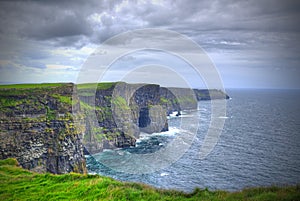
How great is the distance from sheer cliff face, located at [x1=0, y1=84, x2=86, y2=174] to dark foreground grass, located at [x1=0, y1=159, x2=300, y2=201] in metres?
28.8

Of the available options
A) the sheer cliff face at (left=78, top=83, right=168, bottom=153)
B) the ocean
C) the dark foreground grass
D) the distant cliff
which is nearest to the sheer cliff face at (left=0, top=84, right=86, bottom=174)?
the distant cliff

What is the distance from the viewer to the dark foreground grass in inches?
586

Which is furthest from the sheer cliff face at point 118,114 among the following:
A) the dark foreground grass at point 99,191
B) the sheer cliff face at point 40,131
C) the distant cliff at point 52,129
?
the dark foreground grass at point 99,191

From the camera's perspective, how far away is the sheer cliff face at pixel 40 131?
47.6 meters

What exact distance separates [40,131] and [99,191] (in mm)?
39446

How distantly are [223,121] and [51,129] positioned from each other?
96990 mm

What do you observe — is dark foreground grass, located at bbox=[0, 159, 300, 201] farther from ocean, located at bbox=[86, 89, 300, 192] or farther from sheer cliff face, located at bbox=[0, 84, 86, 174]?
A: sheer cliff face, located at bbox=[0, 84, 86, 174]

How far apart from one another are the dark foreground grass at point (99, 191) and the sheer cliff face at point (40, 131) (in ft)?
94.3

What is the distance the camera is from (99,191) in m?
17.0

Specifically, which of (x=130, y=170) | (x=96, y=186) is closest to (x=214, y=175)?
(x=130, y=170)

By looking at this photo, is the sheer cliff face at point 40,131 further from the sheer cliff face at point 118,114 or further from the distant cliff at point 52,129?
the sheer cliff face at point 118,114

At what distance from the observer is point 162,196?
15844mm

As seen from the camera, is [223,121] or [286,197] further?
[223,121]

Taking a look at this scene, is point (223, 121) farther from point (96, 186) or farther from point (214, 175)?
point (96, 186)
